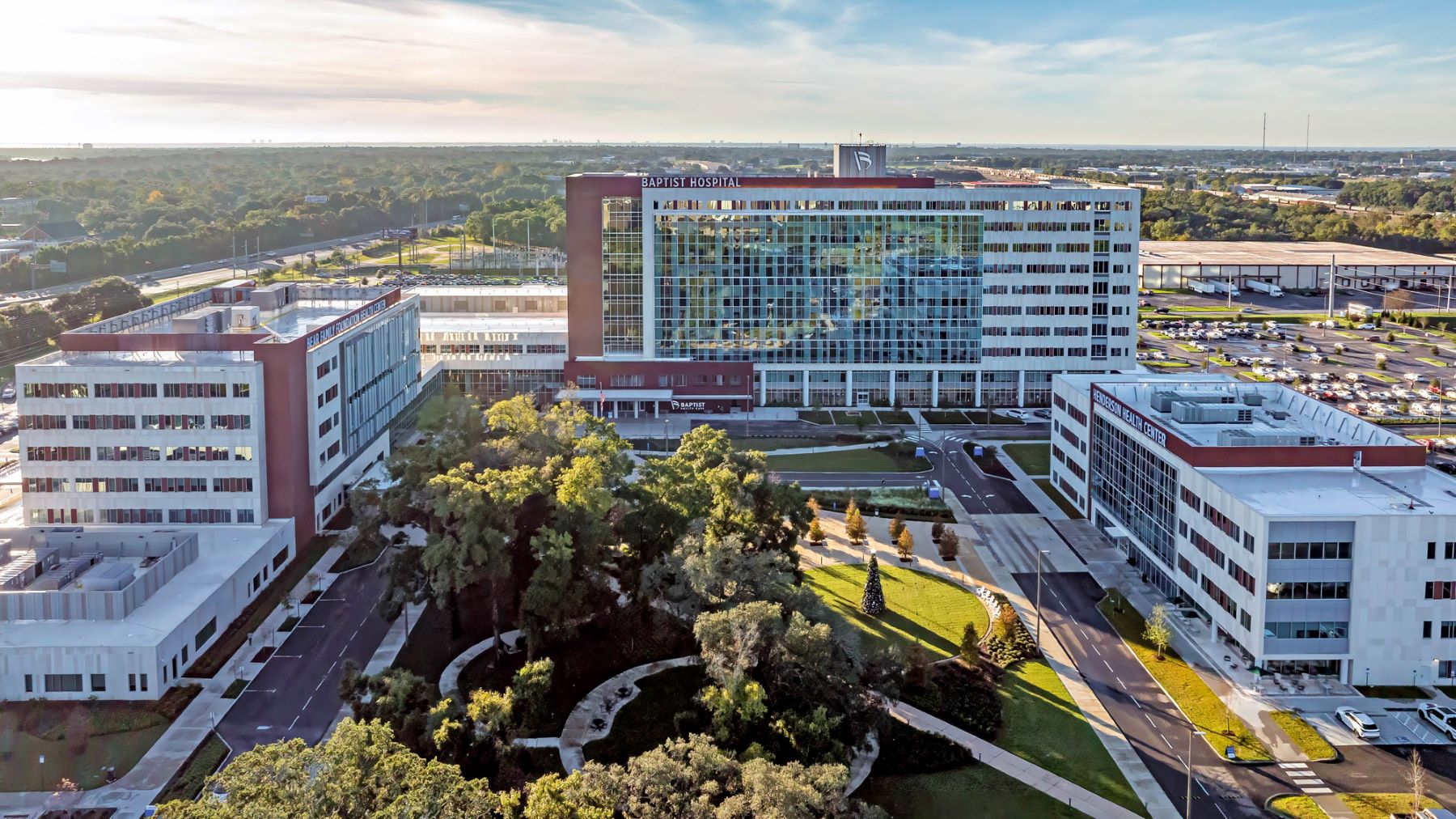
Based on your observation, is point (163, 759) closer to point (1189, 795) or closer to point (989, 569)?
point (1189, 795)

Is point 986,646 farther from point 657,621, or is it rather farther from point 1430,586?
point 1430,586

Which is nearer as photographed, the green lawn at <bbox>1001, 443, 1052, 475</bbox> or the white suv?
the white suv

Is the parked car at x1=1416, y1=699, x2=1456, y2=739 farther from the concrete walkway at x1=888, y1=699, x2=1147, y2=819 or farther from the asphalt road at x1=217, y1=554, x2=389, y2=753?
the asphalt road at x1=217, y1=554, x2=389, y2=753

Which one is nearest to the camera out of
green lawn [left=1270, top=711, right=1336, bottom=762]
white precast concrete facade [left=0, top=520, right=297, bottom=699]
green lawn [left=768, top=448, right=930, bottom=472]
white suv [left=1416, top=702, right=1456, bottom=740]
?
green lawn [left=1270, top=711, right=1336, bottom=762]

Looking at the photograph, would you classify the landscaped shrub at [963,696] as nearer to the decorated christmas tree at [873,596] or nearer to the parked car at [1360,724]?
the decorated christmas tree at [873,596]

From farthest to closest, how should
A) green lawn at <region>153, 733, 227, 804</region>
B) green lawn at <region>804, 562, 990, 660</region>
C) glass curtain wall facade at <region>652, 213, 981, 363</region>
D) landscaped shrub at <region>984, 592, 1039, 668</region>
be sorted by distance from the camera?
glass curtain wall facade at <region>652, 213, 981, 363</region>, green lawn at <region>804, 562, 990, 660</region>, landscaped shrub at <region>984, 592, 1039, 668</region>, green lawn at <region>153, 733, 227, 804</region>

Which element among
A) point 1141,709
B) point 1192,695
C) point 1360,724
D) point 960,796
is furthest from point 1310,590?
point 960,796

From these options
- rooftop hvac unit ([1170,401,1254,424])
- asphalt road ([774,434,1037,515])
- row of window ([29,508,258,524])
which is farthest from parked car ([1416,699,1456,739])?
row of window ([29,508,258,524])
